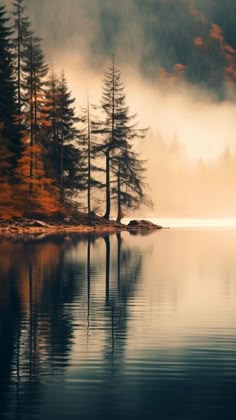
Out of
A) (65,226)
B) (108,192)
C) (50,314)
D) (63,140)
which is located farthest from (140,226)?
(50,314)

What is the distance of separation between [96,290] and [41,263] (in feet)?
39.8

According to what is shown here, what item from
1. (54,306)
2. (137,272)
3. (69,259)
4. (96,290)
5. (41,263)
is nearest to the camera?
(54,306)

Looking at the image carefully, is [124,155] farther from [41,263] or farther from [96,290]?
[96,290]

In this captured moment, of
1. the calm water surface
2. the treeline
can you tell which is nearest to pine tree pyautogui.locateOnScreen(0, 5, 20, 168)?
the treeline

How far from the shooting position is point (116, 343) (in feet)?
65.1

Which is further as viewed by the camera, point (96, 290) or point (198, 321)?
point (96, 290)

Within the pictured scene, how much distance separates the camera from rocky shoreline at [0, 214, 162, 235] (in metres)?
83.3

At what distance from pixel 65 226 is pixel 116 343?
68.8m

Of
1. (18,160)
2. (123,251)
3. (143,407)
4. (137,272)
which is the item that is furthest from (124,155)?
(143,407)

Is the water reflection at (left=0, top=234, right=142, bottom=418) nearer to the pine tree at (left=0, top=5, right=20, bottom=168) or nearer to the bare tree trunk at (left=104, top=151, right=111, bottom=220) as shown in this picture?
the pine tree at (left=0, top=5, right=20, bottom=168)

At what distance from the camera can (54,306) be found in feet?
88.2

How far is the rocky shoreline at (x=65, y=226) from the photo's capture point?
83.3 metres

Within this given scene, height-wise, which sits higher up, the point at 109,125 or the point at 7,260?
the point at 109,125

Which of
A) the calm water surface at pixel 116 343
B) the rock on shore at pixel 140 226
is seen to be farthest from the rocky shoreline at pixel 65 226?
the calm water surface at pixel 116 343
